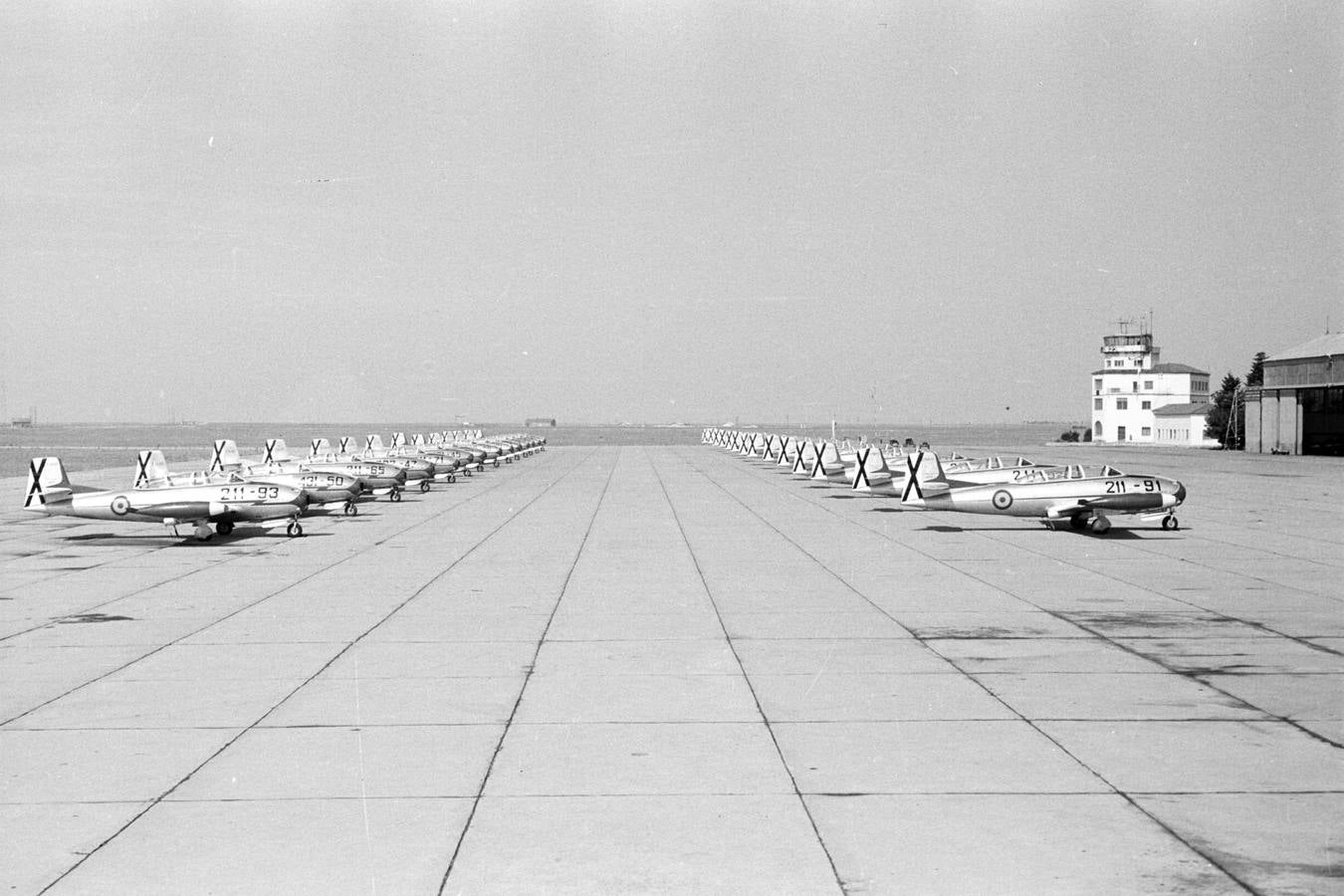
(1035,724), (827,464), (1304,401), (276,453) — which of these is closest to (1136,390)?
(1304,401)

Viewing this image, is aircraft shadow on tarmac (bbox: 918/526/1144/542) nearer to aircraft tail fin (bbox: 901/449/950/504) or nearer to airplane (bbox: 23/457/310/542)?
aircraft tail fin (bbox: 901/449/950/504)

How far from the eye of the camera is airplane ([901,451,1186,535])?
39281mm

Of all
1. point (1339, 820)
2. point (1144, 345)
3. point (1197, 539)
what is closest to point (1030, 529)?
point (1197, 539)

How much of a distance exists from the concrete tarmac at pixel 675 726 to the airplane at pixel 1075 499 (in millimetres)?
6583

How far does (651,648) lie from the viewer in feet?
65.2

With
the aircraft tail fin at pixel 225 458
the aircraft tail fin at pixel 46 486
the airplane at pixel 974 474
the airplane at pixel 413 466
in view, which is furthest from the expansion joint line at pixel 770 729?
the airplane at pixel 413 466

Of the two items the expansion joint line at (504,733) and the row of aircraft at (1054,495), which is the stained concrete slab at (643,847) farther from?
the row of aircraft at (1054,495)

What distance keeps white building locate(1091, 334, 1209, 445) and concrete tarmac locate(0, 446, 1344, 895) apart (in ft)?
419

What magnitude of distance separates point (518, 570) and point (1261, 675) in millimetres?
17551

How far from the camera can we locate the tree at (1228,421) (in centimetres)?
12706

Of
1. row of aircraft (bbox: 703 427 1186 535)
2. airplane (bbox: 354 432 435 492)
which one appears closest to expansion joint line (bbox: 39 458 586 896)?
row of aircraft (bbox: 703 427 1186 535)

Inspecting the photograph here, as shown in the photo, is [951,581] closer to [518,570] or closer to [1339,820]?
[518,570]

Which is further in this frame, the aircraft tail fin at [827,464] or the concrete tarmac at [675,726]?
the aircraft tail fin at [827,464]

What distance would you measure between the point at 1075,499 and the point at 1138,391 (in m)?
124
